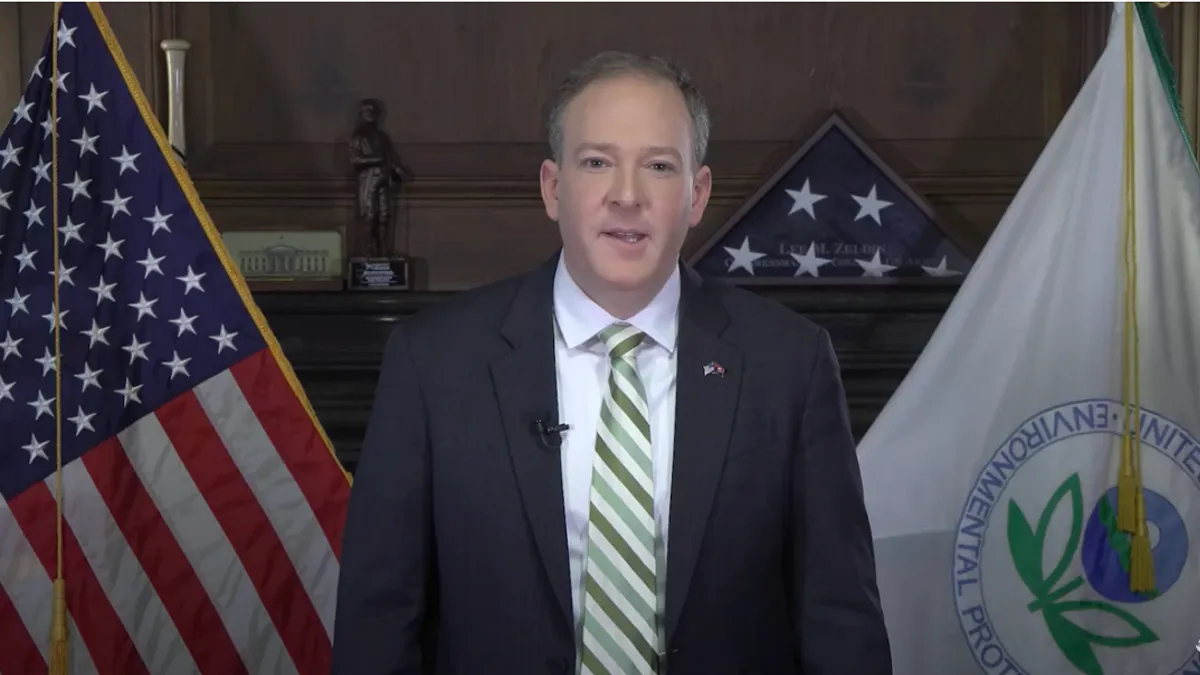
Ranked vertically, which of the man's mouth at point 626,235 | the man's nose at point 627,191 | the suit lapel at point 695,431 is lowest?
the suit lapel at point 695,431

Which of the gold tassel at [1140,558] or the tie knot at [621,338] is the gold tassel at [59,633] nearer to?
the tie knot at [621,338]

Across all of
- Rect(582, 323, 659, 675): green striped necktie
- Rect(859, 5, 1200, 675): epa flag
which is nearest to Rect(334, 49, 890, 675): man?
Rect(582, 323, 659, 675): green striped necktie

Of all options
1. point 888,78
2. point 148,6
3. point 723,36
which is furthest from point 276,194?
point 888,78

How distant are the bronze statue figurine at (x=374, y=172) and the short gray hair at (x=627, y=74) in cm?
154

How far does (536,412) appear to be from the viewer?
5.55 feet

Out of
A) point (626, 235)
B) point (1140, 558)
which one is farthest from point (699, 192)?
point (1140, 558)

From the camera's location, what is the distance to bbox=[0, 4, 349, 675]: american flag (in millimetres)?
2666

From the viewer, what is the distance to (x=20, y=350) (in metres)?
2.66

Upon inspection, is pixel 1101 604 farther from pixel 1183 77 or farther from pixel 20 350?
pixel 20 350

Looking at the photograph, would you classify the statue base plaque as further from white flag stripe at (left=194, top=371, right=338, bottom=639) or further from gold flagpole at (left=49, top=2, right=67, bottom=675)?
gold flagpole at (left=49, top=2, right=67, bottom=675)

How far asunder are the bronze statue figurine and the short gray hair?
154 cm

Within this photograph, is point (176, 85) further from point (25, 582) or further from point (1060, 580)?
point (1060, 580)

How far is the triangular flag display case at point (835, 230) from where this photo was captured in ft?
10.6

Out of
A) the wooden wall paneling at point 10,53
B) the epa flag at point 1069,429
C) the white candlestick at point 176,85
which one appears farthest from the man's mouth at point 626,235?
the wooden wall paneling at point 10,53
